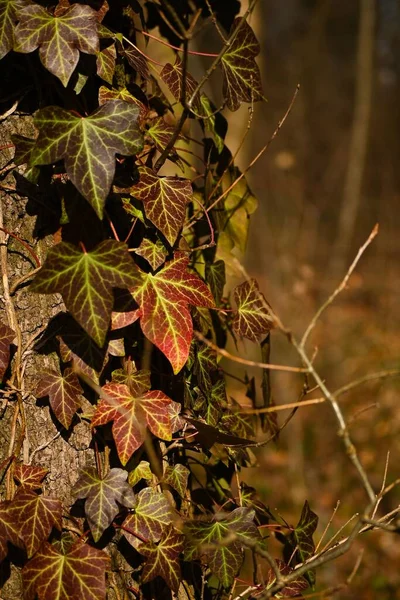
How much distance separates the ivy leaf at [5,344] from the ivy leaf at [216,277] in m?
0.45

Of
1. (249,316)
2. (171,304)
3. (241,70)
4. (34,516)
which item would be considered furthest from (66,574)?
(241,70)

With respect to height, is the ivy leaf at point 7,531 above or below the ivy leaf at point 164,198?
below

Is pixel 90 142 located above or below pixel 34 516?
above

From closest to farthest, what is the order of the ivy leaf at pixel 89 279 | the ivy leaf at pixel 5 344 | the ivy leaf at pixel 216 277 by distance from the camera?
1. the ivy leaf at pixel 89 279
2. the ivy leaf at pixel 5 344
3. the ivy leaf at pixel 216 277

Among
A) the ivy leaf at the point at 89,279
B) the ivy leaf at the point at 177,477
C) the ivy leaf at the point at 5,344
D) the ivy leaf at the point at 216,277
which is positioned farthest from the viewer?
the ivy leaf at the point at 216,277

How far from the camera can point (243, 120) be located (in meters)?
4.70

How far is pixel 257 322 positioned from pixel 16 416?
1.75 feet

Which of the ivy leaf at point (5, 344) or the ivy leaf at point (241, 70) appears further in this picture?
the ivy leaf at point (241, 70)

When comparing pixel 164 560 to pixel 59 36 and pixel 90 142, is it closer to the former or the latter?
pixel 90 142

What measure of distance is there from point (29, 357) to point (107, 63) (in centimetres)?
57

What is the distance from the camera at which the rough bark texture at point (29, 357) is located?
1.20m

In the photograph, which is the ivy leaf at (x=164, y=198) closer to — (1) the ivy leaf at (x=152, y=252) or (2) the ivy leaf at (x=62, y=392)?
(1) the ivy leaf at (x=152, y=252)

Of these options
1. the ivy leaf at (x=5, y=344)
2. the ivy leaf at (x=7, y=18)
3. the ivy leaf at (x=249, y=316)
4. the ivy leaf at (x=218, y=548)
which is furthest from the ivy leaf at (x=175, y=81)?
the ivy leaf at (x=218, y=548)

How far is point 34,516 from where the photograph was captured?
1124 mm
